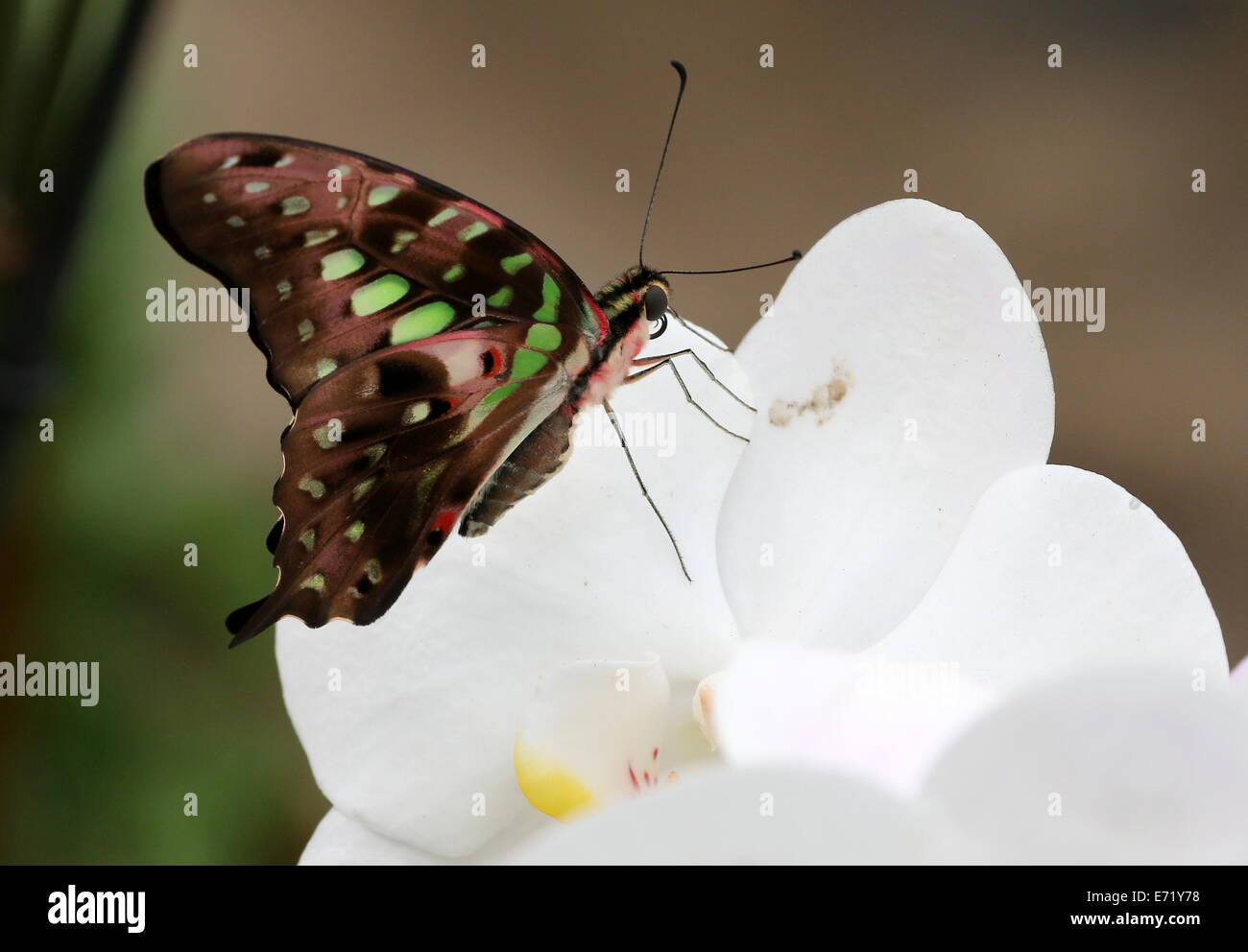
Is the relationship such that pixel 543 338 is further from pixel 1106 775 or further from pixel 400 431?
pixel 1106 775

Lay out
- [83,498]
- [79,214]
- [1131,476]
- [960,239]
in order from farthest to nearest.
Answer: [1131,476], [83,498], [79,214], [960,239]

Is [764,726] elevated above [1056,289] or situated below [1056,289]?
below

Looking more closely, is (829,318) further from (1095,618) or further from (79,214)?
(79,214)

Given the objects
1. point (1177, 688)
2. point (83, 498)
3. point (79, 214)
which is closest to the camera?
point (1177, 688)

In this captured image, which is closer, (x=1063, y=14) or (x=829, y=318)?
(x=829, y=318)

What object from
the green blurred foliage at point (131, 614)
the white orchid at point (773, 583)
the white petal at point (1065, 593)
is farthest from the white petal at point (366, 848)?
the green blurred foliage at point (131, 614)

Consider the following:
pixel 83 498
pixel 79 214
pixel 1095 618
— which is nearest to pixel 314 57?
pixel 83 498
